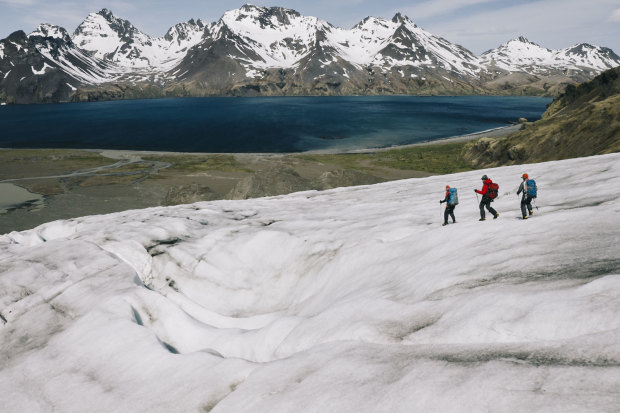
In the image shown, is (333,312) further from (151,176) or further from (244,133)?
(244,133)

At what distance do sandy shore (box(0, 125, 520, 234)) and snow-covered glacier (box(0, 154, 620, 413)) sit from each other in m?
31.0

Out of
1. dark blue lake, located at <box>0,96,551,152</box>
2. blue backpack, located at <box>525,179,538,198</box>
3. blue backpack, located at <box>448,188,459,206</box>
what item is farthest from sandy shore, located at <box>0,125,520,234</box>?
blue backpack, located at <box>525,179,538,198</box>

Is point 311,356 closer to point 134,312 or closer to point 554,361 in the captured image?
point 554,361

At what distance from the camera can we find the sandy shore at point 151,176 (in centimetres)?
5394

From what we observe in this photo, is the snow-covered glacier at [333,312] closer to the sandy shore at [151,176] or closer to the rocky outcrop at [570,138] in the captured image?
the sandy shore at [151,176]

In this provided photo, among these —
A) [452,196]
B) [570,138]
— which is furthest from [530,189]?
[570,138]

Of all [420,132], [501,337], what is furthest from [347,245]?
[420,132]

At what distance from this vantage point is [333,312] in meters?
11.4

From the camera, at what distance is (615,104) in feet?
167

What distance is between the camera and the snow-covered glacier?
6.86 metres

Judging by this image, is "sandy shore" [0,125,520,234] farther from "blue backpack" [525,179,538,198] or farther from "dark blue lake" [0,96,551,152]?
"blue backpack" [525,179,538,198]

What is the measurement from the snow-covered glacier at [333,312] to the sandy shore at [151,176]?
1222 inches

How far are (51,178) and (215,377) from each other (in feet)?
278

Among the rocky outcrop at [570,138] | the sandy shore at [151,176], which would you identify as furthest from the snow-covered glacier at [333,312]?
the rocky outcrop at [570,138]
